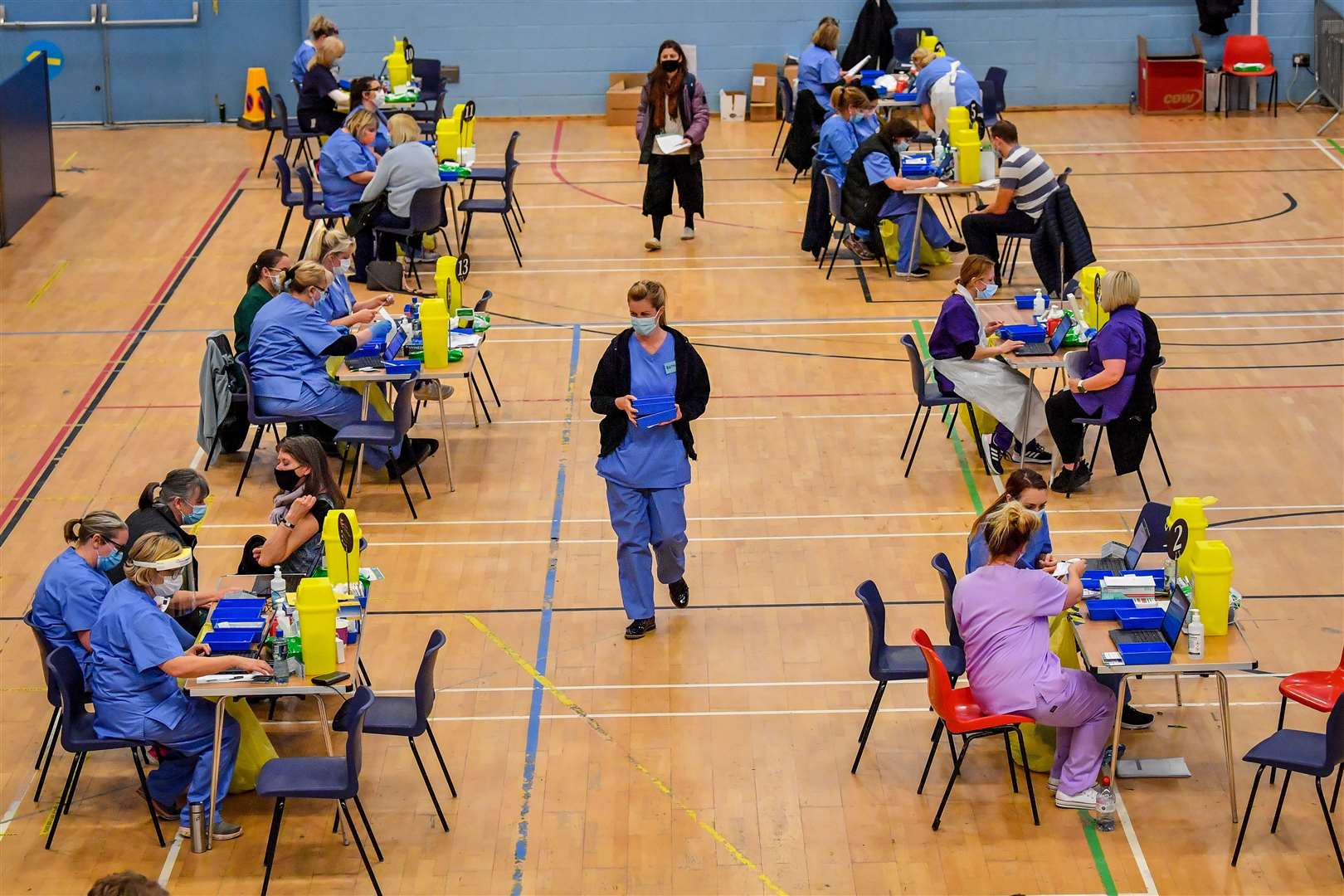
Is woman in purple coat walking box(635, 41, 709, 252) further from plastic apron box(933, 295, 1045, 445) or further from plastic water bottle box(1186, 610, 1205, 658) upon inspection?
plastic water bottle box(1186, 610, 1205, 658)

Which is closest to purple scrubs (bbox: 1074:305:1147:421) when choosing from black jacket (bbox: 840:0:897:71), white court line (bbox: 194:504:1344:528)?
white court line (bbox: 194:504:1344:528)

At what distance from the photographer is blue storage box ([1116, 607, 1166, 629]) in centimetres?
725

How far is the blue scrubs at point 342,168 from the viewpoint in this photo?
562 inches

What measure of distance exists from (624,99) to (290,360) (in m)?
10.4

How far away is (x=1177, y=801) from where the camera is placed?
7.41 metres

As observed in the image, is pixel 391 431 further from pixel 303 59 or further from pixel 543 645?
pixel 303 59

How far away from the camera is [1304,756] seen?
683cm

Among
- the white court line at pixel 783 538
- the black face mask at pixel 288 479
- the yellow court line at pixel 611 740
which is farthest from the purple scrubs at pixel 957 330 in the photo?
the black face mask at pixel 288 479

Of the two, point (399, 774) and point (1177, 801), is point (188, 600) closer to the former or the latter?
point (399, 774)

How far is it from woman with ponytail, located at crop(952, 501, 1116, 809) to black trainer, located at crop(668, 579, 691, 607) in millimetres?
2223

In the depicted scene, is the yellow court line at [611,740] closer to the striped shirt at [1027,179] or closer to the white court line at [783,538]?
the white court line at [783,538]

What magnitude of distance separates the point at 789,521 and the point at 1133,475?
7.55 ft

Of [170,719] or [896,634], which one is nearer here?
[170,719]

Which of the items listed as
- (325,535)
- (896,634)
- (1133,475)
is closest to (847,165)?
(1133,475)
